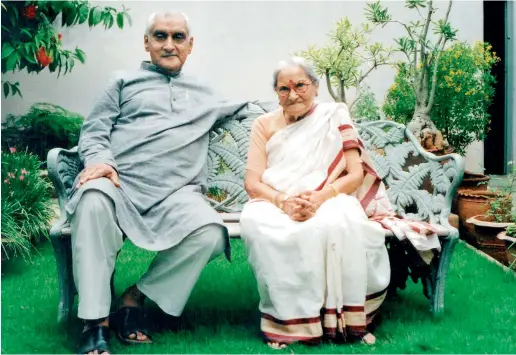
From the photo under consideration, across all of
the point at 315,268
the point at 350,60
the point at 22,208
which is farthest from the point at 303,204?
the point at 350,60

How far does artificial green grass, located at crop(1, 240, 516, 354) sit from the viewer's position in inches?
125

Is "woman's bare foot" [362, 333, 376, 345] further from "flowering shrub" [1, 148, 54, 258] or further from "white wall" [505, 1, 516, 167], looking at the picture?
"white wall" [505, 1, 516, 167]

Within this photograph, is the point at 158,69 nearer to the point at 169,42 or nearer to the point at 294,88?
the point at 169,42

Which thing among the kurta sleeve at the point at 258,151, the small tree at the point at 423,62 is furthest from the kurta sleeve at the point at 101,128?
the small tree at the point at 423,62

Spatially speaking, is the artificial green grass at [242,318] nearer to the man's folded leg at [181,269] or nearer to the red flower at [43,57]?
the man's folded leg at [181,269]

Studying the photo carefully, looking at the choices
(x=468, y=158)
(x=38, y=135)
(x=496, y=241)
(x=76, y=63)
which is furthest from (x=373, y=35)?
(x=38, y=135)

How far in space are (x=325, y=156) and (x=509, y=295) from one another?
5.35 feet

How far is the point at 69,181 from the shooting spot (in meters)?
3.62

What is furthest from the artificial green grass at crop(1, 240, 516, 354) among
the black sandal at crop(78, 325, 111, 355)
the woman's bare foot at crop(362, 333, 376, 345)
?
the black sandal at crop(78, 325, 111, 355)

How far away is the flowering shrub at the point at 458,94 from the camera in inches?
245

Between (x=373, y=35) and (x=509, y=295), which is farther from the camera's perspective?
(x=373, y=35)

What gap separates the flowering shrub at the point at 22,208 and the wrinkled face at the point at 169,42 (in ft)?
6.68

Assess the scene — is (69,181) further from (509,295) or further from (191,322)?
(509,295)

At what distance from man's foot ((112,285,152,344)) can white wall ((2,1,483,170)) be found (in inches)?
146
